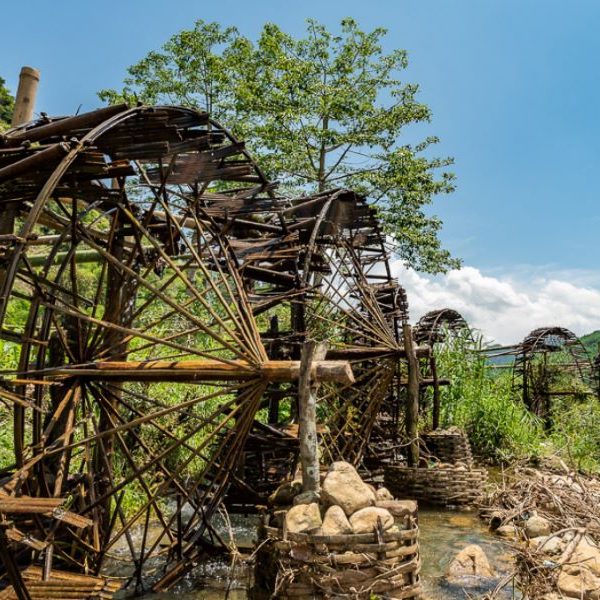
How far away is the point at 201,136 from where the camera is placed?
544 cm

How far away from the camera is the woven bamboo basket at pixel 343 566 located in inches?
158

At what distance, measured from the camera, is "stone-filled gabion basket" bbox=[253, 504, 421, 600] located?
13.1ft

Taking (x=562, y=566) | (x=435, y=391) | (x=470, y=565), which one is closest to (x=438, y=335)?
(x=435, y=391)

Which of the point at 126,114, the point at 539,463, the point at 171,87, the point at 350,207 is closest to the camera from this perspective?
the point at 126,114

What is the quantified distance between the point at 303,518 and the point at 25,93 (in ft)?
16.3

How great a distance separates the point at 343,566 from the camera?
13.2 ft

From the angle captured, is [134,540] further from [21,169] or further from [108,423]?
[21,169]

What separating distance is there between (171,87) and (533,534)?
18.8 meters

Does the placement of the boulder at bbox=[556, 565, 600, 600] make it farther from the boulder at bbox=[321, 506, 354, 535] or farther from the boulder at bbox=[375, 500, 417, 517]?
the boulder at bbox=[321, 506, 354, 535]

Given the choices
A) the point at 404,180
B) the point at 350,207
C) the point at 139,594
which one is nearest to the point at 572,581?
the point at 139,594

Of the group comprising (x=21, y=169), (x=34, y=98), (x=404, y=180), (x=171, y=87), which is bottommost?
(x=21, y=169)

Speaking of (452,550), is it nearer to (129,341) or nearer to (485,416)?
(129,341)

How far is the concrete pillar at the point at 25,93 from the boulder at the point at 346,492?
15.2ft

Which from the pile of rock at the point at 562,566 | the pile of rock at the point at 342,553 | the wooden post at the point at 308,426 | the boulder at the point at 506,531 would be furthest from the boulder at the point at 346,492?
the boulder at the point at 506,531
